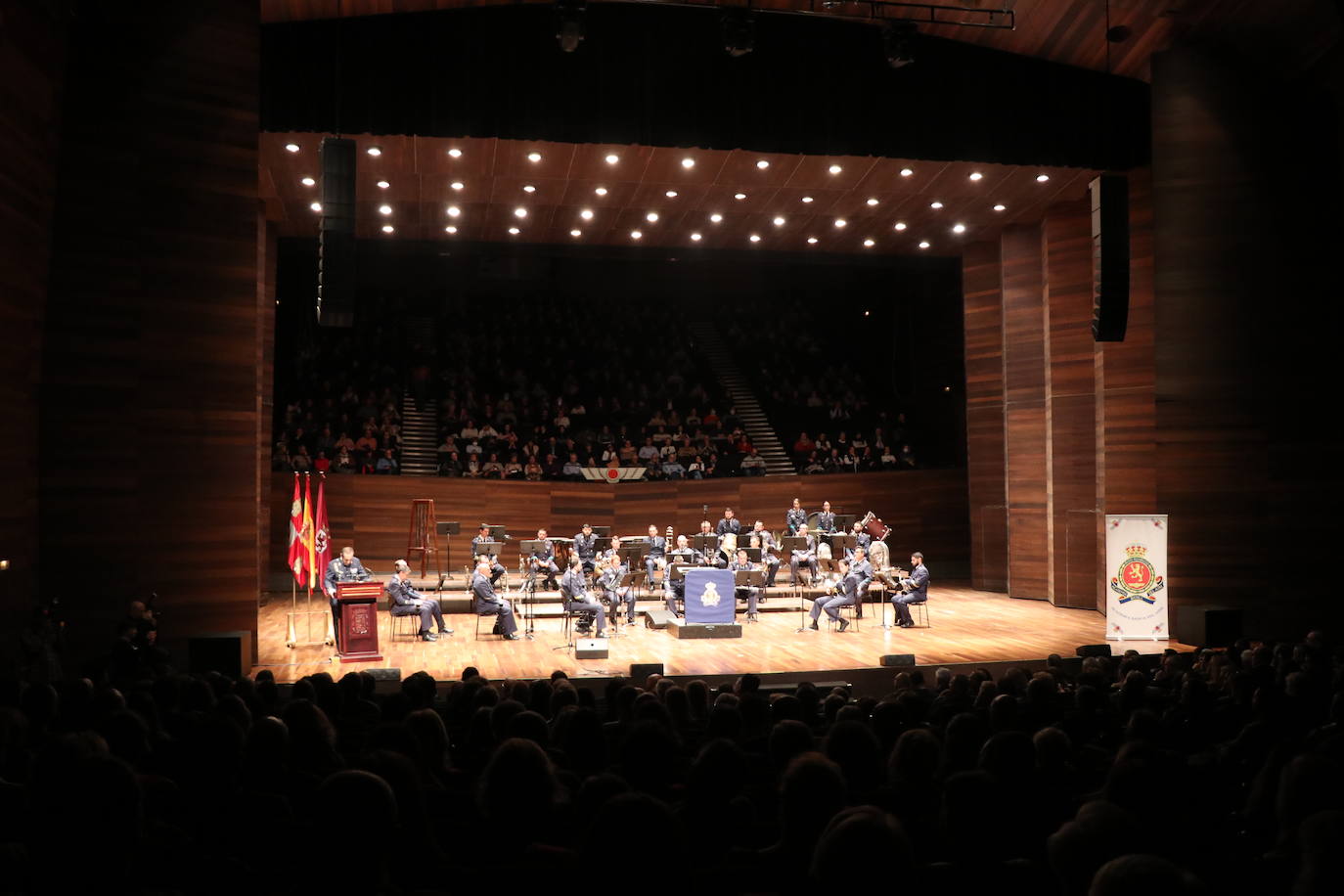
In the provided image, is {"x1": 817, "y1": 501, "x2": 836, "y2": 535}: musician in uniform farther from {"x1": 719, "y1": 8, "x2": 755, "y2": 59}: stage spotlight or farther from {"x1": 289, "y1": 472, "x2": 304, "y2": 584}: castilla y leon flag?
{"x1": 289, "y1": 472, "x2": 304, "y2": 584}: castilla y leon flag

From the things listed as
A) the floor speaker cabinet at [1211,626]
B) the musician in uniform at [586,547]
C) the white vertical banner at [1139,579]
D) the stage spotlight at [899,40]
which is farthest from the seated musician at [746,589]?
the stage spotlight at [899,40]

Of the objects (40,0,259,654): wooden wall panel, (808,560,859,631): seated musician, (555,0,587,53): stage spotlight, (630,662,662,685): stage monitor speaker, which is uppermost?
(555,0,587,53): stage spotlight

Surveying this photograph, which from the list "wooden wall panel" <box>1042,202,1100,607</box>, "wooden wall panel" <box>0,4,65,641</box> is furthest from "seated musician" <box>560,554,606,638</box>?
"wooden wall panel" <box>1042,202,1100,607</box>

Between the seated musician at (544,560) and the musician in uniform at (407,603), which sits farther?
the seated musician at (544,560)

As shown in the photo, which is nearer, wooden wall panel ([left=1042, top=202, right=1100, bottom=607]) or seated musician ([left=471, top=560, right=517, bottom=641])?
seated musician ([left=471, top=560, right=517, bottom=641])

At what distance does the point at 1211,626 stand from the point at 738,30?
928 cm

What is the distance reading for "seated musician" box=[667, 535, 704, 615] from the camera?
53.2 ft

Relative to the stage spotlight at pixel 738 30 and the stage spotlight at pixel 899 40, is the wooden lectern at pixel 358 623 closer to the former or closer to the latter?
the stage spotlight at pixel 738 30

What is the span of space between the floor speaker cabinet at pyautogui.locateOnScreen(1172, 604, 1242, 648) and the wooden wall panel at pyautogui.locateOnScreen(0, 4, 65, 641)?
13.3 metres

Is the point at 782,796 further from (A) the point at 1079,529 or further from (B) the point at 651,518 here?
(B) the point at 651,518

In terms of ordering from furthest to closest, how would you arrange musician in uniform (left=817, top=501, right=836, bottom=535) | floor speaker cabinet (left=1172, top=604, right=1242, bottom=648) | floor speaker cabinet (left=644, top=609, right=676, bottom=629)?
musician in uniform (left=817, top=501, right=836, bottom=535)
floor speaker cabinet (left=644, top=609, right=676, bottom=629)
floor speaker cabinet (left=1172, top=604, right=1242, bottom=648)

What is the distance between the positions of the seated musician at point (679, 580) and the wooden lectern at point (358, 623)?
4817mm

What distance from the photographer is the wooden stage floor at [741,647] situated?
12.1 meters

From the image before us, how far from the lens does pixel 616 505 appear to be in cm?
2102
